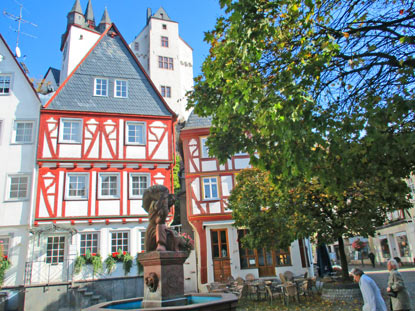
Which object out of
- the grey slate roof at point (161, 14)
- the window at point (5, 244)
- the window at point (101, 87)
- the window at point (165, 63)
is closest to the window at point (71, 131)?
the window at point (101, 87)

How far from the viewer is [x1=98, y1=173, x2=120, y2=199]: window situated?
63.0 feet

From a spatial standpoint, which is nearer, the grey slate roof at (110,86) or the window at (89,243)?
the window at (89,243)

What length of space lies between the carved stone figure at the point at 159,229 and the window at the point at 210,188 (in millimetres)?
15020

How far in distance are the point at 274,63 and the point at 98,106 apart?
49.3 feet

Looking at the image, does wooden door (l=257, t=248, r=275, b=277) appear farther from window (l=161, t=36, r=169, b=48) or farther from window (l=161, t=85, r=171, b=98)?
window (l=161, t=36, r=169, b=48)

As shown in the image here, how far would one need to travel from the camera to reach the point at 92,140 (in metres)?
19.8

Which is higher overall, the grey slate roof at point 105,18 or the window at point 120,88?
the grey slate roof at point 105,18

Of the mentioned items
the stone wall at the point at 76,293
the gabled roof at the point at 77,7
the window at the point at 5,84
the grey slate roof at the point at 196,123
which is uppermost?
the gabled roof at the point at 77,7

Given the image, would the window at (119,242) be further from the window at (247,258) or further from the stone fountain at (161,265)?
the stone fountain at (161,265)

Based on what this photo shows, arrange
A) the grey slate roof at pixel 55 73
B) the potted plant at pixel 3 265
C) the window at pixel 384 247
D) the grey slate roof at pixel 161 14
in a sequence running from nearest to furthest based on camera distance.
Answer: the potted plant at pixel 3 265
the window at pixel 384 247
the grey slate roof at pixel 161 14
the grey slate roof at pixel 55 73

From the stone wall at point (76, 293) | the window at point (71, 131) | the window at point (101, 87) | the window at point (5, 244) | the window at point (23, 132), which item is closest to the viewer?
the stone wall at point (76, 293)

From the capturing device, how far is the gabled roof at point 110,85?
2045cm

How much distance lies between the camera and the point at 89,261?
17.7 m

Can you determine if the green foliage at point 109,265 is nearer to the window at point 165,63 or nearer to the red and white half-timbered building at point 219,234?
the red and white half-timbered building at point 219,234
